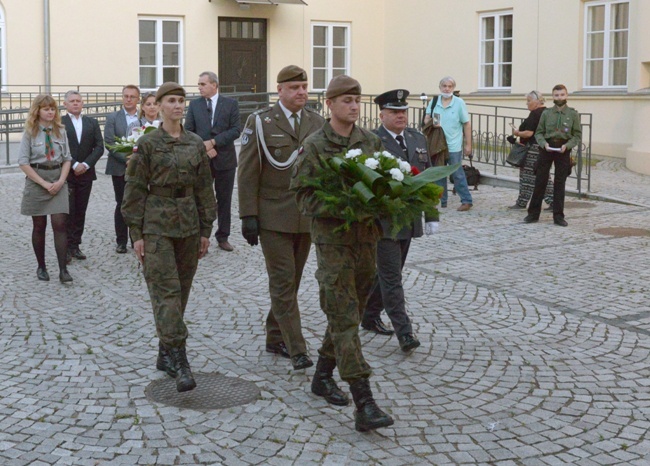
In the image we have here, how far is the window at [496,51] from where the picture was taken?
24047 millimetres

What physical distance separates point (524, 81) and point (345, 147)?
18.5m

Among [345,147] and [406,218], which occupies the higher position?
[345,147]

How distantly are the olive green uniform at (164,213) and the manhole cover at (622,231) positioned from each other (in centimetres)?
722

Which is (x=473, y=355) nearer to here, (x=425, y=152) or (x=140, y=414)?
(x=425, y=152)

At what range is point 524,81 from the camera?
76.2 ft

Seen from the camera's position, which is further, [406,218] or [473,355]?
[473,355]

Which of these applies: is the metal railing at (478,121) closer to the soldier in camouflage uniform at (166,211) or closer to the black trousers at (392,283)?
the black trousers at (392,283)

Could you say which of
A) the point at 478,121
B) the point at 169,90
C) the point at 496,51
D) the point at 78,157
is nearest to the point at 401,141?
the point at 169,90

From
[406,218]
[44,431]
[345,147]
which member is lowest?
[44,431]

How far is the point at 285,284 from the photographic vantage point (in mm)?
6320

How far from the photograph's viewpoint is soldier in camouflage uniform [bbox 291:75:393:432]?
17.2 ft

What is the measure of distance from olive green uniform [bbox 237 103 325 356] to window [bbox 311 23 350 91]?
21713 millimetres

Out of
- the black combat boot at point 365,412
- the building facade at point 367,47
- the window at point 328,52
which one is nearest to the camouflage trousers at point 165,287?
the black combat boot at point 365,412

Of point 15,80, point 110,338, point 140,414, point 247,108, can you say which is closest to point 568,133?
point 110,338
